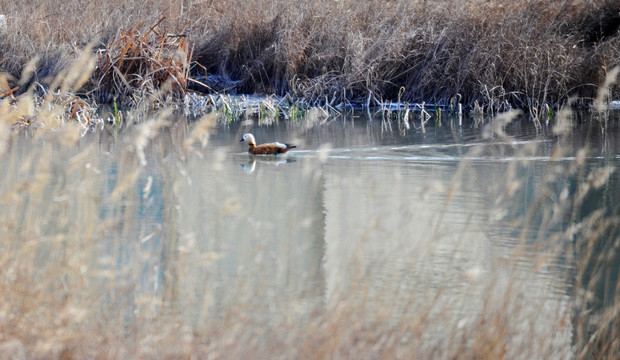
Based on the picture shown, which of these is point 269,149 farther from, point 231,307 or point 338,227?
point 231,307

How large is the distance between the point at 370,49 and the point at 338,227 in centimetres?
974

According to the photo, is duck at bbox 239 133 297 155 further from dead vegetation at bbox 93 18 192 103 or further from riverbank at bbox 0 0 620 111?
riverbank at bbox 0 0 620 111

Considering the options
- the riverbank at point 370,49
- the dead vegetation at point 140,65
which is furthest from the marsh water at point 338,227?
the dead vegetation at point 140,65

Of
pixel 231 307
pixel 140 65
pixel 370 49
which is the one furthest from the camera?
pixel 370 49

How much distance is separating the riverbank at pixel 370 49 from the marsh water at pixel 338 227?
2867mm

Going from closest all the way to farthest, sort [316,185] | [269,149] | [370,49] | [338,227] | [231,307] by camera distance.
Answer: [231,307], [338,227], [316,185], [269,149], [370,49]

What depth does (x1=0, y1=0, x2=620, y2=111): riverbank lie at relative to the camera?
14.1 m

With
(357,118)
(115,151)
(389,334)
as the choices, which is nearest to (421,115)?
(357,118)

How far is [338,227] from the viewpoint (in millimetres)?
5645

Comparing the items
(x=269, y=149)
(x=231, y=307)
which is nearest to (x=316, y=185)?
(x=269, y=149)

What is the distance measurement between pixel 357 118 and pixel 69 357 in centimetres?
1133

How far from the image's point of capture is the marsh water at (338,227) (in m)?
3.56

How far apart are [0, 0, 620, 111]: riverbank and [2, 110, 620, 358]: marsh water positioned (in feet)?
9.41

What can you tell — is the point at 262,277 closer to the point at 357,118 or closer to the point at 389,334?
the point at 389,334
